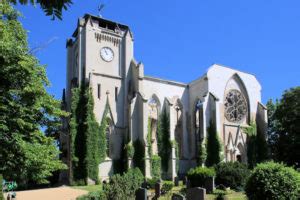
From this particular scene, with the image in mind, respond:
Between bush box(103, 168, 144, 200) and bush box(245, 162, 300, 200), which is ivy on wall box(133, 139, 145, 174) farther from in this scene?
bush box(245, 162, 300, 200)

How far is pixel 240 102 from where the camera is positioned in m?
47.8

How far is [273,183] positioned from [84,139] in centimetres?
2175

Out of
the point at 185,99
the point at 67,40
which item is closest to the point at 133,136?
the point at 185,99

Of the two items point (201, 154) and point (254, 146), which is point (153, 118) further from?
point (254, 146)

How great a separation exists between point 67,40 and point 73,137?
1219cm

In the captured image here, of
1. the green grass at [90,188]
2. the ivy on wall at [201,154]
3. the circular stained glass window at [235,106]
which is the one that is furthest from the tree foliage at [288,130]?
Result: the green grass at [90,188]

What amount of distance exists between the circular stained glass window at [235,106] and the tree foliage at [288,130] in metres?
4.48

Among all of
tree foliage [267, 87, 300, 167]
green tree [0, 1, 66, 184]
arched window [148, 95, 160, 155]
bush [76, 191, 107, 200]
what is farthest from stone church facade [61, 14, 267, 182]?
green tree [0, 1, 66, 184]

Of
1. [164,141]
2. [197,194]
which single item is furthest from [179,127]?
[197,194]

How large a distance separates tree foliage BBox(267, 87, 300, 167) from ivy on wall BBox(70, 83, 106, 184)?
21275 mm

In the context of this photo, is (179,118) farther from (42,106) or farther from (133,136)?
(42,106)

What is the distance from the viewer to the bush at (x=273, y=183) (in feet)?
61.4

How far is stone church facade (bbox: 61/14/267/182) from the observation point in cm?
4019

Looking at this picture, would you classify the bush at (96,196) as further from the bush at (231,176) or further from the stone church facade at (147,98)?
the stone church facade at (147,98)
